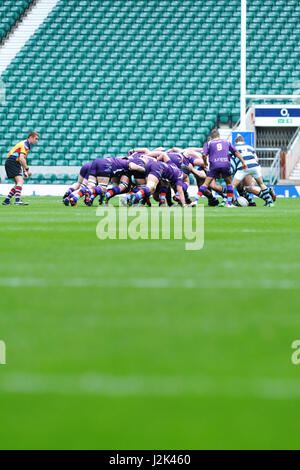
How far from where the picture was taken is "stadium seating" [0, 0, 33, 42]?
36.0m

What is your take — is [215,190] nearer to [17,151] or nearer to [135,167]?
[135,167]

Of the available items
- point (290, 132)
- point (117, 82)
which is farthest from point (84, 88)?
point (290, 132)

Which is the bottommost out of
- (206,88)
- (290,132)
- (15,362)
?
(15,362)

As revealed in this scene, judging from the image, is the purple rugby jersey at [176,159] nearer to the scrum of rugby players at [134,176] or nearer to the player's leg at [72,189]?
the scrum of rugby players at [134,176]

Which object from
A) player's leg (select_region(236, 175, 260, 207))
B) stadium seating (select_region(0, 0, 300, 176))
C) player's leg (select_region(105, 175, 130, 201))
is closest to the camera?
player's leg (select_region(105, 175, 130, 201))

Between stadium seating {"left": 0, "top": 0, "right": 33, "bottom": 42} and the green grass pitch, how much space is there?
31.2 metres

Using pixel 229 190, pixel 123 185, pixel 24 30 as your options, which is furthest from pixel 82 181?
pixel 24 30

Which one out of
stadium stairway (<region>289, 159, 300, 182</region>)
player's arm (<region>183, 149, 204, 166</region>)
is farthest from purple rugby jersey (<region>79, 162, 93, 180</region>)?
stadium stairway (<region>289, 159, 300, 182</region>)

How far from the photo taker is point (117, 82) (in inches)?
1297

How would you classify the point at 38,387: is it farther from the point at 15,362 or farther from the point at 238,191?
the point at 238,191

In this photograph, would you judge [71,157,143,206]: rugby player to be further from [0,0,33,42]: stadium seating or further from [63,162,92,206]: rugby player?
[0,0,33,42]: stadium seating

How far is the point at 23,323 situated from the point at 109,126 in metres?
27.8

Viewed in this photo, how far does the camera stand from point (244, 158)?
A: 734 inches

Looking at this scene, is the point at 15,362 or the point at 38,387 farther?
the point at 15,362
